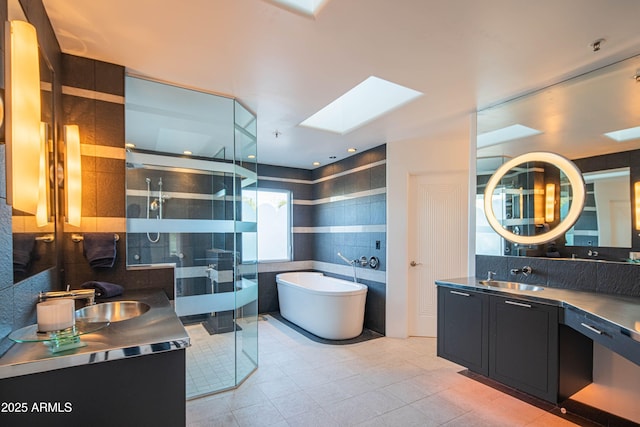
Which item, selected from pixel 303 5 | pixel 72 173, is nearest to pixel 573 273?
pixel 303 5

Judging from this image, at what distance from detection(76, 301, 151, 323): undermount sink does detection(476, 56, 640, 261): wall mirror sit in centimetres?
302

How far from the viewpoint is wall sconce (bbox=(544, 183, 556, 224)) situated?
260 centimetres

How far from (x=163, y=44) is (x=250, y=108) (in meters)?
1.09

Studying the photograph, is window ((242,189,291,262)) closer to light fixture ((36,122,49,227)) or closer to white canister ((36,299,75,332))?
light fixture ((36,122,49,227))

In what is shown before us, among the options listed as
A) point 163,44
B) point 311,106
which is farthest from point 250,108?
point 163,44

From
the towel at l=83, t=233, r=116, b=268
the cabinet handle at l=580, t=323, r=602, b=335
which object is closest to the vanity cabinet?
the cabinet handle at l=580, t=323, r=602, b=335

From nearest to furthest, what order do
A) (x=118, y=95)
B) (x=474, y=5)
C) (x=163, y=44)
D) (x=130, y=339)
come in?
(x=130, y=339) < (x=474, y=5) < (x=163, y=44) < (x=118, y=95)

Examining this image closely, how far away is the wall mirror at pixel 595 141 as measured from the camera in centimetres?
216

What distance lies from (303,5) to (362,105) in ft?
5.99

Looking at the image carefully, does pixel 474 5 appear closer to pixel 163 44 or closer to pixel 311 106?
pixel 311 106

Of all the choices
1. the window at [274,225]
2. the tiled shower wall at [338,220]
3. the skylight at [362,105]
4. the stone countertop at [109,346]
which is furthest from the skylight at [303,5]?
the window at [274,225]

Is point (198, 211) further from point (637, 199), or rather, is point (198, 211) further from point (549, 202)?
point (637, 199)

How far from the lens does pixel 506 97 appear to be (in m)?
2.72

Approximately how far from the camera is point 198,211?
9.45 ft
